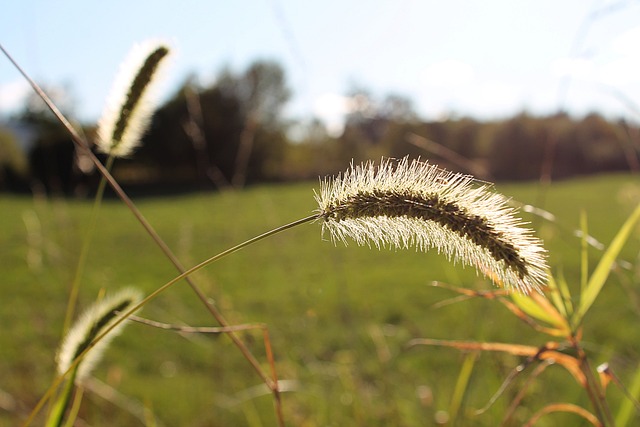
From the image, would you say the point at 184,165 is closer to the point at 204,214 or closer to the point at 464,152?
the point at 204,214

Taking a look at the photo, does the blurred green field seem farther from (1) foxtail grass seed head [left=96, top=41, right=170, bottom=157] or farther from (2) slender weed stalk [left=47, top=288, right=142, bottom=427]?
(1) foxtail grass seed head [left=96, top=41, right=170, bottom=157]

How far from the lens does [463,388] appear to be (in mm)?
1424

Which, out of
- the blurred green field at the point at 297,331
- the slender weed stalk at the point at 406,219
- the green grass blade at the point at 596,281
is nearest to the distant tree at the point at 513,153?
the blurred green field at the point at 297,331

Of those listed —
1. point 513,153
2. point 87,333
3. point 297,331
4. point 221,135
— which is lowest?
point 221,135

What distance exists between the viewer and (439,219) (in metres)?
0.62

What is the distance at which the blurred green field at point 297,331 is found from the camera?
2.15m

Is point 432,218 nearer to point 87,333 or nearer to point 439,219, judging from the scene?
point 439,219

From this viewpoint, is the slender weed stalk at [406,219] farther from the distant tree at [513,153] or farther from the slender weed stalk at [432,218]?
the distant tree at [513,153]

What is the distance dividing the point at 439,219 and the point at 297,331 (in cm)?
564

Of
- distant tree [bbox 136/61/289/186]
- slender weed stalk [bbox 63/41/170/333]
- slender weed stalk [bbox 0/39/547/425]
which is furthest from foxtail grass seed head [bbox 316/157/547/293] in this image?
distant tree [bbox 136/61/289/186]

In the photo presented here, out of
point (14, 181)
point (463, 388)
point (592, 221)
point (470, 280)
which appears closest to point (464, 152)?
point (592, 221)

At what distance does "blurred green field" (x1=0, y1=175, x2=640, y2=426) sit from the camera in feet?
7.07

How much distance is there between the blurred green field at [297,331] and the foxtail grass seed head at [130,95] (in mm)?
249

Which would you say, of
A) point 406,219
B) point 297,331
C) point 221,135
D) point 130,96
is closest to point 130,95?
point 130,96
